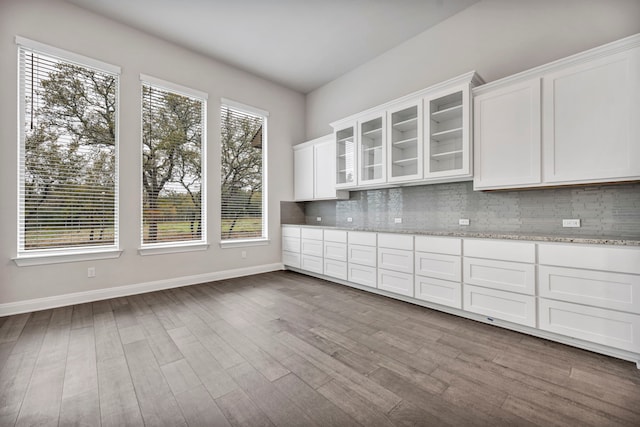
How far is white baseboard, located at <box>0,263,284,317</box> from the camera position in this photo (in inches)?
115

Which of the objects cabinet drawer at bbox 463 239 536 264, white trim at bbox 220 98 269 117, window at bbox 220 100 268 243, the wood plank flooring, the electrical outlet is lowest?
the wood plank flooring

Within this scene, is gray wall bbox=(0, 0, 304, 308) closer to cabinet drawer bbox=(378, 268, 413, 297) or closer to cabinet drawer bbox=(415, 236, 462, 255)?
cabinet drawer bbox=(378, 268, 413, 297)

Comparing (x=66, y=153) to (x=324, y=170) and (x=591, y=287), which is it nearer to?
(x=324, y=170)

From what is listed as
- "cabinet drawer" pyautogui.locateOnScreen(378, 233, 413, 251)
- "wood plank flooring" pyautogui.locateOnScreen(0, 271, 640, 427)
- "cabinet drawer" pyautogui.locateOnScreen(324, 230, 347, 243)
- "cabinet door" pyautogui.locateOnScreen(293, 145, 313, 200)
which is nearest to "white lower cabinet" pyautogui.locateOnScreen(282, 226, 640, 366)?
"cabinet drawer" pyautogui.locateOnScreen(378, 233, 413, 251)

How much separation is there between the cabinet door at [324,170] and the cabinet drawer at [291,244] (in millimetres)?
864

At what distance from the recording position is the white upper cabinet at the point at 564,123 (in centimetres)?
210

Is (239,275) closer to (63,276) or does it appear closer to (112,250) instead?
(112,250)

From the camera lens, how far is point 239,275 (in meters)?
4.63

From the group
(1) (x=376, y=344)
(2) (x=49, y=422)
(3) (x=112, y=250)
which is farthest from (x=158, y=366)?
(3) (x=112, y=250)

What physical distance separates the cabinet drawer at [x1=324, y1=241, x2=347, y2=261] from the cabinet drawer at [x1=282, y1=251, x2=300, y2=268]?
0.77 meters

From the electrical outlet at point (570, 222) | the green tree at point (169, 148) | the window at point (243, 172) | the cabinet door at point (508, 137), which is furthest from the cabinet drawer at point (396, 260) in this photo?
the green tree at point (169, 148)

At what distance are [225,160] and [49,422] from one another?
369 centimetres

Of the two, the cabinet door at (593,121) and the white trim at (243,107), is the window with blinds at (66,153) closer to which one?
the white trim at (243,107)

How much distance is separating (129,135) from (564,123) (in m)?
4.77
